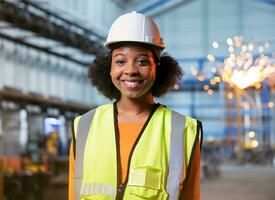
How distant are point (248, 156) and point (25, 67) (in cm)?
282

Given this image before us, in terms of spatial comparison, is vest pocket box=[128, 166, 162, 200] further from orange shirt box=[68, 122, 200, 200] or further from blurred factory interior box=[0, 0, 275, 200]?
blurred factory interior box=[0, 0, 275, 200]

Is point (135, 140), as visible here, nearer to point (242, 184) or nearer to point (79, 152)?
point (79, 152)

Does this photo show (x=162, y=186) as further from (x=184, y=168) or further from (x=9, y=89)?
(x=9, y=89)

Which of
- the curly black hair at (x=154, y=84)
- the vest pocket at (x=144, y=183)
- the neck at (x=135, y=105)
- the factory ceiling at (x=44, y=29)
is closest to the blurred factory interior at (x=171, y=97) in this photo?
the factory ceiling at (x=44, y=29)

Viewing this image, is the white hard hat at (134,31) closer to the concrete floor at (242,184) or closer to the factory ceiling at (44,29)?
the concrete floor at (242,184)

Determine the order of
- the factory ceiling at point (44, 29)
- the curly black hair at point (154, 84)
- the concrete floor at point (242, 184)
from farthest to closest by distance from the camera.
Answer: the factory ceiling at point (44, 29), the concrete floor at point (242, 184), the curly black hair at point (154, 84)

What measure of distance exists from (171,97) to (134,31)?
3855mm

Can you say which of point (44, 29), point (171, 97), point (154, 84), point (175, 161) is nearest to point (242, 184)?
point (171, 97)

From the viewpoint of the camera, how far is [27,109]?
21.3 ft

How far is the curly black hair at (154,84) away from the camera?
1.45m

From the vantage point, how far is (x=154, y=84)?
144 centimetres

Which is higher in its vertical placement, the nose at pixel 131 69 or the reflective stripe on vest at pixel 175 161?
the nose at pixel 131 69

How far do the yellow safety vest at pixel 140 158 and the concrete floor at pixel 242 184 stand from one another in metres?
3.56

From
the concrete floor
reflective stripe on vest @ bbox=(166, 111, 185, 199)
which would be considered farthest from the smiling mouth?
the concrete floor
